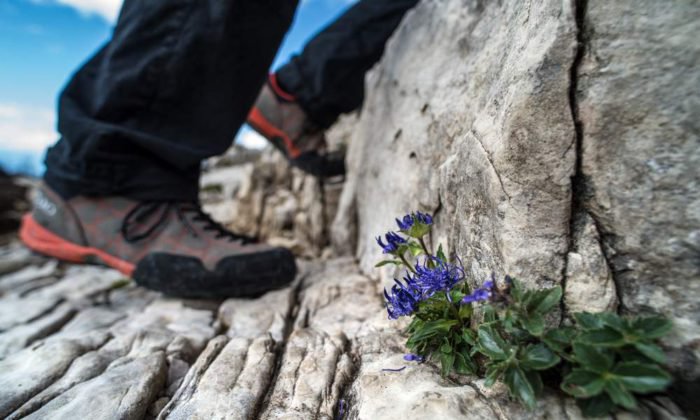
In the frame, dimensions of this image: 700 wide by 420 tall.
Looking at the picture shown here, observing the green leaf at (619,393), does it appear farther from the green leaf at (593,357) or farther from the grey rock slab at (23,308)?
the grey rock slab at (23,308)

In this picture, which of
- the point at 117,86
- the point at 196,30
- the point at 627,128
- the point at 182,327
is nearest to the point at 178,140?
the point at 117,86

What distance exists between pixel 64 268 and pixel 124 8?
9.47ft

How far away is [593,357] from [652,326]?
188 millimetres

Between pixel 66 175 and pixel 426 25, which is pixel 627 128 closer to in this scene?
pixel 426 25

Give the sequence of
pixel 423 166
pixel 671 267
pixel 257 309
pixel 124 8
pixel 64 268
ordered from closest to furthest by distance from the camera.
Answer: pixel 671 267 < pixel 423 166 < pixel 257 309 < pixel 124 8 < pixel 64 268

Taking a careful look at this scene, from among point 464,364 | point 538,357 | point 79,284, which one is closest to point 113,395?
point 464,364

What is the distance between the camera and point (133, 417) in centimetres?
159

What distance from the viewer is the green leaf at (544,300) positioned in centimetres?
122

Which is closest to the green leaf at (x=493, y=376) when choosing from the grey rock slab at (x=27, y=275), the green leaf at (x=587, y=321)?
the green leaf at (x=587, y=321)

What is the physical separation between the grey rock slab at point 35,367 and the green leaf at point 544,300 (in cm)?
217

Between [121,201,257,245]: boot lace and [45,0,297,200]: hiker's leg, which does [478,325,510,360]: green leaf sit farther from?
[45,0,297,200]: hiker's leg

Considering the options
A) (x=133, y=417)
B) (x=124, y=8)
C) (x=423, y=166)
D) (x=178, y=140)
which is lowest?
(x=133, y=417)

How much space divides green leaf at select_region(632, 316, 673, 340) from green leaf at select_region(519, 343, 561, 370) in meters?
0.24

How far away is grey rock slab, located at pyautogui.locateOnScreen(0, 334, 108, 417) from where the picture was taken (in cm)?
172
